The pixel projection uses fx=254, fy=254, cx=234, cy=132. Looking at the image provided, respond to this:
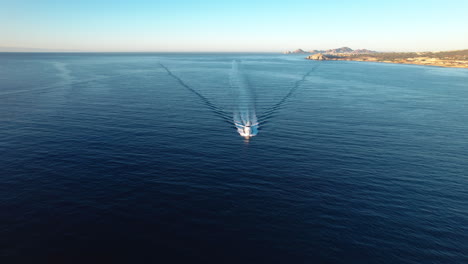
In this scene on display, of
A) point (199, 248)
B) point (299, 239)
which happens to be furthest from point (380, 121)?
point (199, 248)

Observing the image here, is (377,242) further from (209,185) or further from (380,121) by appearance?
(380,121)

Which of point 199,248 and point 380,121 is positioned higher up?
point 380,121

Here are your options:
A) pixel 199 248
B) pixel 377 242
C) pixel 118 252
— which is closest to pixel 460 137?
pixel 377 242

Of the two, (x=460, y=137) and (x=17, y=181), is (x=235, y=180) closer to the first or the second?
(x=17, y=181)

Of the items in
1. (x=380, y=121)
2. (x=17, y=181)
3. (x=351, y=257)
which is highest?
(x=380, y=121)

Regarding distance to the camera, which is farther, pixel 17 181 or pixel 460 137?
pixel 460 137

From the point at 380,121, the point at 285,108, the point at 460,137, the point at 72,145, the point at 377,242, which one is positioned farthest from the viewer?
the point at 285,108

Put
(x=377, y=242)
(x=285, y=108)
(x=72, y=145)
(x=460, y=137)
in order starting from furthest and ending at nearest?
(x=285, y=108) → (x=460, y=137) → (x=72, y=145) → (x=377, y=242)
